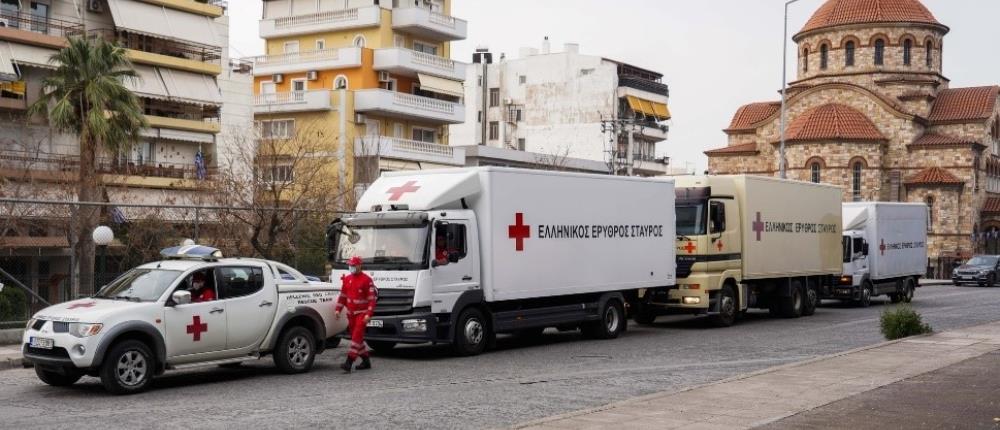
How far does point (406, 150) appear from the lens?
177 ft

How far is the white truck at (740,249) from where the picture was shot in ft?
79.6

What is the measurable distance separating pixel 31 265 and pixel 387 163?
112ft

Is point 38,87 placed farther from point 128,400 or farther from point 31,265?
point 128,400

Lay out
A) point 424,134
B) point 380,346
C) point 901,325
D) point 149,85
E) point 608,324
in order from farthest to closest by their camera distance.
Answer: point 424,134
point 149,85
point 608,324
point 901,325
point 380,346

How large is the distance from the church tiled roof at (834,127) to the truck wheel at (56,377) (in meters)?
61.0

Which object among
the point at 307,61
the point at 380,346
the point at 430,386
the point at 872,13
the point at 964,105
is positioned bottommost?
the point at 430,386

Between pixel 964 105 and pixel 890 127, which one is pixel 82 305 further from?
pixel 964 105

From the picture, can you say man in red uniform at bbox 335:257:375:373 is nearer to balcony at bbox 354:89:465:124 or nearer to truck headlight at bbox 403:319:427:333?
truck headlight at bbox 403:319:427:333

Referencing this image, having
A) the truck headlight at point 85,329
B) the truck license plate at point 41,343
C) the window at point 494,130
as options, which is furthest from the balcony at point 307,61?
the truck headlight at point 85,329

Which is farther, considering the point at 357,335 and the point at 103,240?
the point at 103,240

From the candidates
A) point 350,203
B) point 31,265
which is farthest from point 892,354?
point 350,203

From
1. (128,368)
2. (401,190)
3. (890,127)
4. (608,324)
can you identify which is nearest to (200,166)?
(608,324)

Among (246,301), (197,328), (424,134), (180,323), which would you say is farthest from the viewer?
(424,134)

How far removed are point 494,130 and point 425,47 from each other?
2953cm
